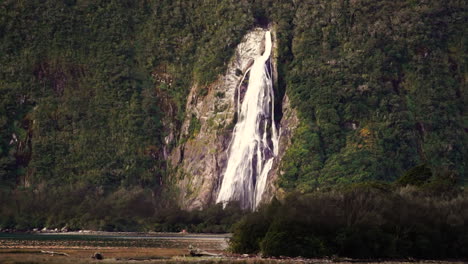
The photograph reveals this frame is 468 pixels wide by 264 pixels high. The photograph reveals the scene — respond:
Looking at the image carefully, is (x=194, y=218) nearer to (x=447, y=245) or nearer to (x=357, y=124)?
(x=357, y=124)

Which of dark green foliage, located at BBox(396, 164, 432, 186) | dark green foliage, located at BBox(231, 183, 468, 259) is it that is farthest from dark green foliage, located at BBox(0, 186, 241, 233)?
dark green foliage, located at BBox(231, 183, 468, 259)

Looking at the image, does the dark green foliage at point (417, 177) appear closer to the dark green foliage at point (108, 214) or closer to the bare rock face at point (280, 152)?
the dark green foliage at point (108, 214)

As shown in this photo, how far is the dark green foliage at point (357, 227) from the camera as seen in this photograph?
99250 millimetres

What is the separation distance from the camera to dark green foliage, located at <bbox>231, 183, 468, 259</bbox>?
99.2 meters

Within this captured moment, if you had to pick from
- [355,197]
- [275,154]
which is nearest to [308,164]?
[275,154]

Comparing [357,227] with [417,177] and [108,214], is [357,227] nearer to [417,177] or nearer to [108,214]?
[417,177]

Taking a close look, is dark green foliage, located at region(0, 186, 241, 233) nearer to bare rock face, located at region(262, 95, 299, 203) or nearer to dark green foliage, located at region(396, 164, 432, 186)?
bare rock face, located at region(262, 95, 299, 203)

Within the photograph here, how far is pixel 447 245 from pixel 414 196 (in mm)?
9489

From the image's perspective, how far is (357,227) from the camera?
99438 mm

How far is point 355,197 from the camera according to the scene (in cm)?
10444

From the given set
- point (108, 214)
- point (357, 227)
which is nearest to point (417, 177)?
point (357, 227)

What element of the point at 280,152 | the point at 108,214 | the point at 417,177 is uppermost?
the point at 280,152

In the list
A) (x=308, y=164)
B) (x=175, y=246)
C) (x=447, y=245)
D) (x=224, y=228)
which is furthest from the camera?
(x=308, y=164)

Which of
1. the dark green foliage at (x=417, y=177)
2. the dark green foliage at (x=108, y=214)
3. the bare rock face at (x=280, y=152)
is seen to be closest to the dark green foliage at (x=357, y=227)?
the dark green foliage at (x=417, y=177)
